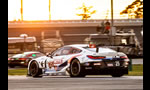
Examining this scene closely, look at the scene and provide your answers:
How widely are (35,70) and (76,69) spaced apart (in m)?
2.17

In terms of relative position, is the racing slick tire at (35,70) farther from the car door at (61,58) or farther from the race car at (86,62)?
the car door at (61,58)

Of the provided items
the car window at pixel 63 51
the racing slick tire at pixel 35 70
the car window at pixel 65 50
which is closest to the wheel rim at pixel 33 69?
the racing slick tire at pixel 35 70

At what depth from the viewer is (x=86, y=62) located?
19.0 metres

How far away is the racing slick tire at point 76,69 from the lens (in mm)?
18984

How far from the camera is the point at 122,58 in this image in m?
19.5

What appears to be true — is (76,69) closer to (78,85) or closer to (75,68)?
(75,68)

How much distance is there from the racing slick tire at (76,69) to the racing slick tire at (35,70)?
1.70 meters

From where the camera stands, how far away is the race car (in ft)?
62.3

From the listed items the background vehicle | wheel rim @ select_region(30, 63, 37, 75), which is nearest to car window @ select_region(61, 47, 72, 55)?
wheel rim @ select_region(30, 63, 37, 75)

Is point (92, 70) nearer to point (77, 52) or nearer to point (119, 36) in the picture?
point (77, 52)

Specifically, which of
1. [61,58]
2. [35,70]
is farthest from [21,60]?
[61,58]

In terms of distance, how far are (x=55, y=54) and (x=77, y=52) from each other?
1145mm

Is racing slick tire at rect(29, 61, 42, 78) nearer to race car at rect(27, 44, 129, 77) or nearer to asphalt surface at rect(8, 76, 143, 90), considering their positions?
race car at rect(27, 44, 129, 77)
